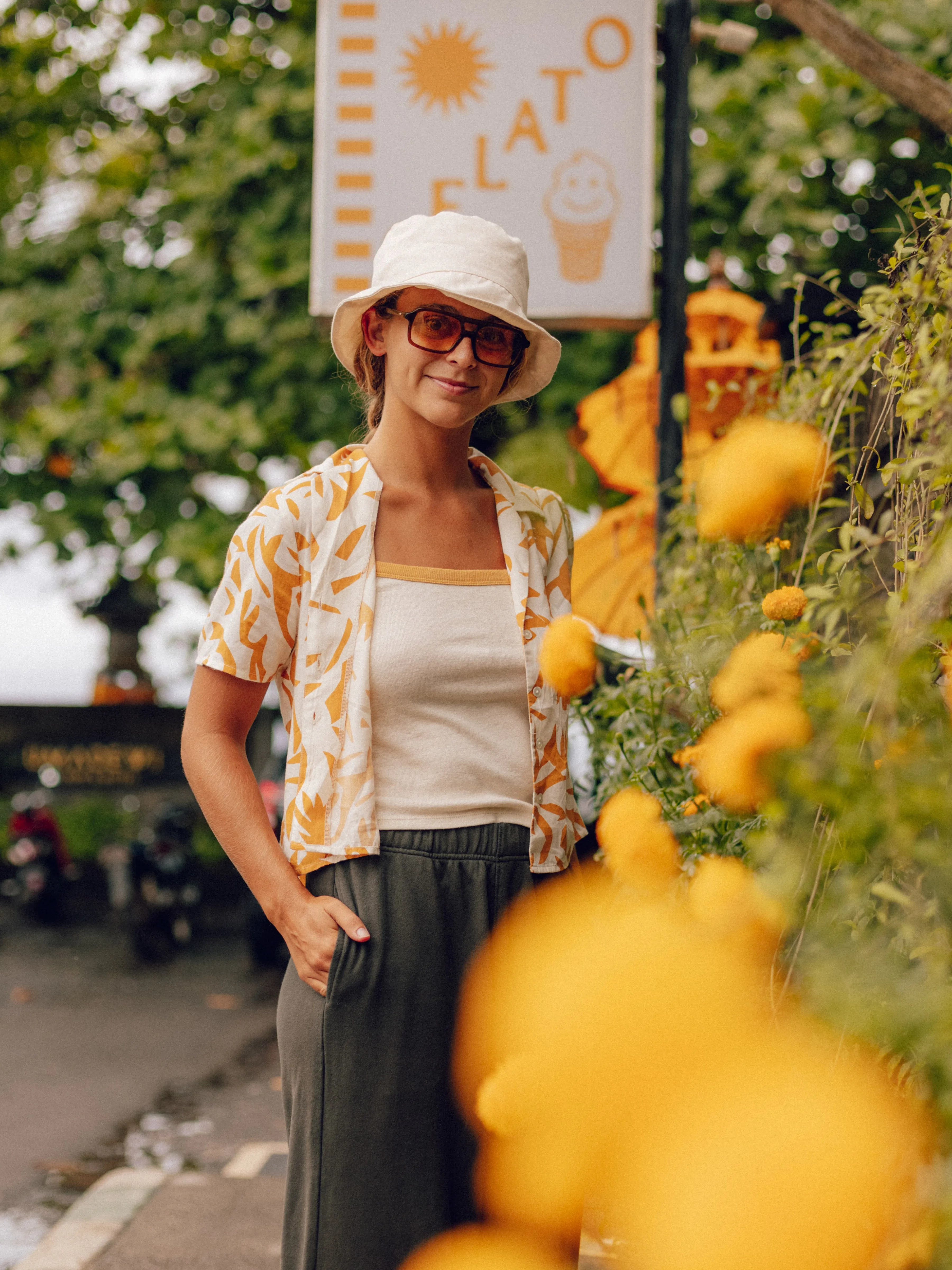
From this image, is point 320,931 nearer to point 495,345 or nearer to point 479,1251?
point 479,1251

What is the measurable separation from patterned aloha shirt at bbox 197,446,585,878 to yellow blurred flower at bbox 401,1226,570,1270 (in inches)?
16.6

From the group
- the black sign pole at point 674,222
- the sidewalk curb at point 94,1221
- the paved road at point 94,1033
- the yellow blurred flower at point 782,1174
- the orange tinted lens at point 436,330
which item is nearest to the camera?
the yellow blurred flower at point 782,1174

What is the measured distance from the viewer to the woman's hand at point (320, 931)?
138 centimetres

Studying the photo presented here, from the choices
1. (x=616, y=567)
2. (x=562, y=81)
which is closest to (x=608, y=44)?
(x=562, y=81)

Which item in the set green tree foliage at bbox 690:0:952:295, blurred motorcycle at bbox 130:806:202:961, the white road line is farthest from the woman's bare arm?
blurred motorcycle at bbox 130:806:202:961

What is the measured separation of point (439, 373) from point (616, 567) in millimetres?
1549

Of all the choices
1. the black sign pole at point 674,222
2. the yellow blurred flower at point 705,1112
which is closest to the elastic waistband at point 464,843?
the yellow blurred flower at point 705,1112

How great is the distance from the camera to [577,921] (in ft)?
4.62

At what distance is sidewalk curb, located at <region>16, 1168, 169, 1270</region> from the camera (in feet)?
8.79

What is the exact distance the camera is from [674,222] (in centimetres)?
304

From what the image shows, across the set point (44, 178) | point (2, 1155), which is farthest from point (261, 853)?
point (44, 178)

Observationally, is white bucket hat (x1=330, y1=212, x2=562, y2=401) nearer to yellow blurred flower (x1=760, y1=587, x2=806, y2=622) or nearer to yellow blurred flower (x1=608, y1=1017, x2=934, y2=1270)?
yellow blurred flower (x1=760, y1=587, x2=806, y2=622)

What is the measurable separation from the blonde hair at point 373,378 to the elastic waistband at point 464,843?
58cm

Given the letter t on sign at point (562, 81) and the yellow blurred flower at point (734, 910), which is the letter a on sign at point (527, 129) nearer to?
the letter t on sign at point (562, 81)
